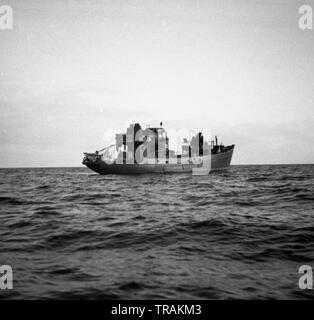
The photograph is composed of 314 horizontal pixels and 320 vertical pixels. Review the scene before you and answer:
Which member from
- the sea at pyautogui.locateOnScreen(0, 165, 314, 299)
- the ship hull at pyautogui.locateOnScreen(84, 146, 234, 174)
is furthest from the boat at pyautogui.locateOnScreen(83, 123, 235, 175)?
the sea at pyautogui.locateOnScreen(0, 165, 314, 299)

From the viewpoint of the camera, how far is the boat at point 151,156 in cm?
6900

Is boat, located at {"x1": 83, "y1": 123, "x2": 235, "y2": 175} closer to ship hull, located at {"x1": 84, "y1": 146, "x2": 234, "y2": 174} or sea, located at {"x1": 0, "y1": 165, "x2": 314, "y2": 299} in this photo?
ship hull, located at {"x1": 84, "y1": 146, "x2": 234, "y2": 174}

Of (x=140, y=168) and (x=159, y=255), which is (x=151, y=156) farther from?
(x=159, y=255)

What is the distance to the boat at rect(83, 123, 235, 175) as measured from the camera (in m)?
69.0

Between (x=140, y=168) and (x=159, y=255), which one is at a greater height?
(x=140, y=168)

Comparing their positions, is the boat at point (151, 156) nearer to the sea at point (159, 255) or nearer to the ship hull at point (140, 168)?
the ship hull at point (140, 168)

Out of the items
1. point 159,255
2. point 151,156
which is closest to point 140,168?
point 151,156

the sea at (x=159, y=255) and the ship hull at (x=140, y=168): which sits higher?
the ship hull at (x=140, y=168)

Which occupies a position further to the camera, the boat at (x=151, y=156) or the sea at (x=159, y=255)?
the boat at (x=151, y=156)

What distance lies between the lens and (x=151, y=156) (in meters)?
69.8

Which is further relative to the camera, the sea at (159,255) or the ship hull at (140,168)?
the ship hull at (140,168)

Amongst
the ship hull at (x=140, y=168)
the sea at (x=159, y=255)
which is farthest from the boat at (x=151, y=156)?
the sea at (x=159, y=255)
